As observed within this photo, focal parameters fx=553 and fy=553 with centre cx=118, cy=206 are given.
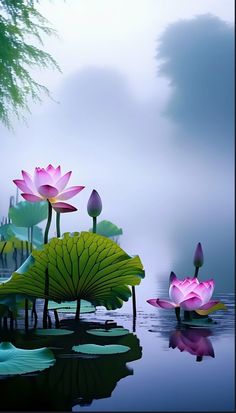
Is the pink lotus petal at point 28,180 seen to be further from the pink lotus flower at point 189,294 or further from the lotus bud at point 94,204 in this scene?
the pink lotus flower at point 189,294

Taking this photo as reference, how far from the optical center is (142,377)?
2.78ft

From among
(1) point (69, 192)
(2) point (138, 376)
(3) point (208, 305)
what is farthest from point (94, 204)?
(2) point (138, 376)

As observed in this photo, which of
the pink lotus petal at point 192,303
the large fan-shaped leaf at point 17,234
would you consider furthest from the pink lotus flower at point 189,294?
the large fan-shaped leaf at point 17,234

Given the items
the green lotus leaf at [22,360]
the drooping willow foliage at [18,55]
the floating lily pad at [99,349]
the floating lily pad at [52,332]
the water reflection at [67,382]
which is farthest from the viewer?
the drooping willow foliage at [18,55]

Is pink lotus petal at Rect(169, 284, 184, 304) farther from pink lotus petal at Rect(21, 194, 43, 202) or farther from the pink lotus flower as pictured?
pink lotus petal at Rect(21, 194, 43, 202)

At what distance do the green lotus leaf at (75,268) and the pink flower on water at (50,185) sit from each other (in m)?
0.14

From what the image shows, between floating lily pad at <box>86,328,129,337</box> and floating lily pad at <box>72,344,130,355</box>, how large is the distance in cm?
13

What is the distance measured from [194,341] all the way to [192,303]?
0.16 meters

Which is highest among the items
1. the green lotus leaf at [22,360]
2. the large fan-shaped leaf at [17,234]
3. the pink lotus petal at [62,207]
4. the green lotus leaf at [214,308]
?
the pink lotus petal at [62,207]

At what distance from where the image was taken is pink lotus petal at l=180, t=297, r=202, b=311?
4.02ft

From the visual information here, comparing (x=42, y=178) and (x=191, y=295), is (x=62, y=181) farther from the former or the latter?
(x=191, y=295)

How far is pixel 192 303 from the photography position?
1235 mm

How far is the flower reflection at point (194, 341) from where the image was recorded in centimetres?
100

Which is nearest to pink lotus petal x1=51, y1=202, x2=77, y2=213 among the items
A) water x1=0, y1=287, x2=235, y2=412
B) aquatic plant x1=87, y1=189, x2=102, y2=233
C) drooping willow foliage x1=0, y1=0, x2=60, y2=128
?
aquatic plant x1=87, y1=189, x2=102, y2=233
